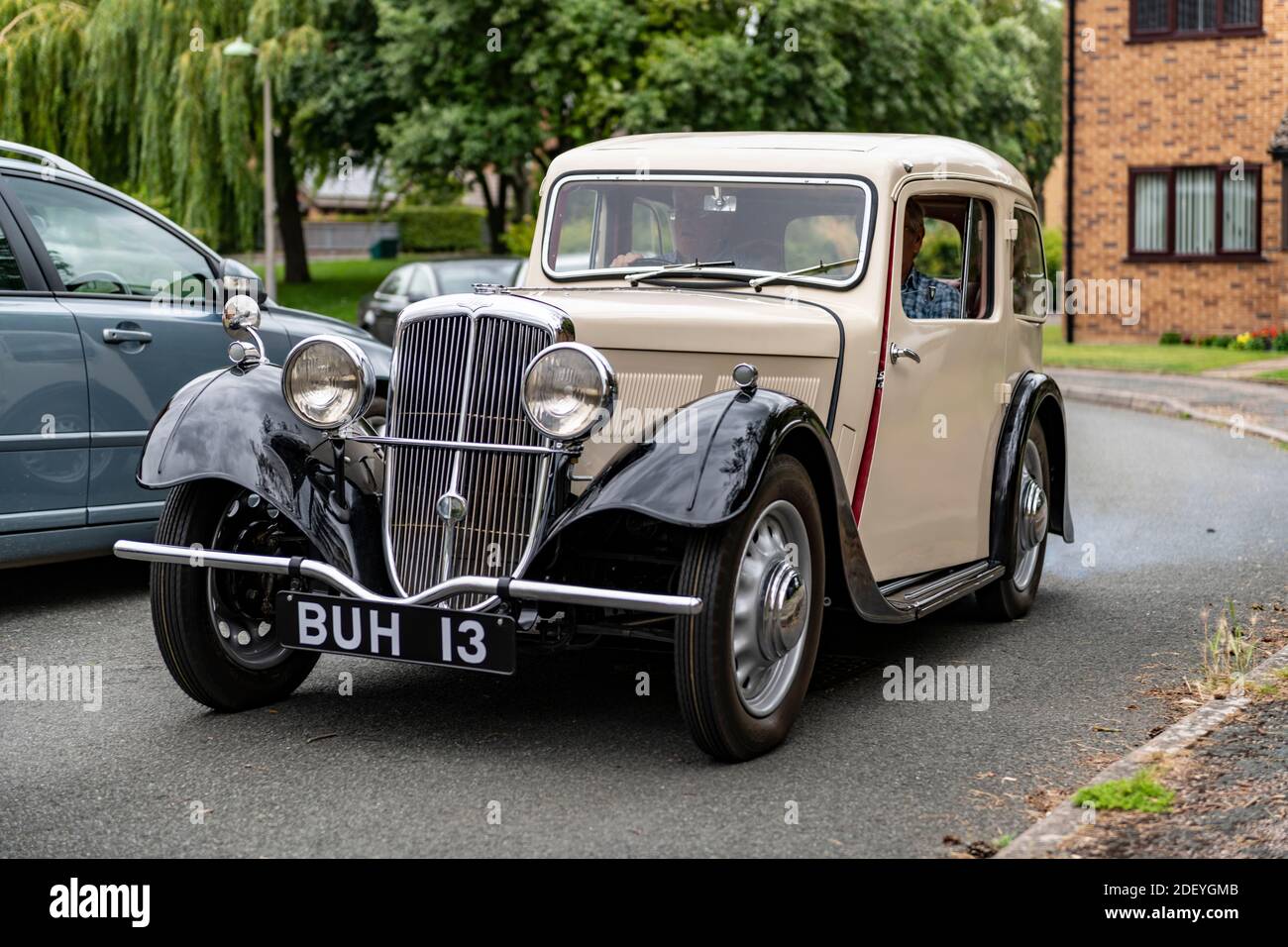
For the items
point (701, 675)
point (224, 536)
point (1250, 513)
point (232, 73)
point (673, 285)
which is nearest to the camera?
point (701, 675)

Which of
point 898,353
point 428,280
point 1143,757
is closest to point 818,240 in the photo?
point 898,353

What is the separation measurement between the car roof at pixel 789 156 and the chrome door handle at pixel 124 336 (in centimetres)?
203

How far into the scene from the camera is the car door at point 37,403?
6699 mm

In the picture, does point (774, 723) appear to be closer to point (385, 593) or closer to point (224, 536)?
point (385, 593)

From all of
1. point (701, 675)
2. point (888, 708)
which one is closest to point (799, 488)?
point (701, 675)

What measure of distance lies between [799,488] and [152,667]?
2.70 meters

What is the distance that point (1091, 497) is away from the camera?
1085cm

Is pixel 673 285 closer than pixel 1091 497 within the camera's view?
Yes

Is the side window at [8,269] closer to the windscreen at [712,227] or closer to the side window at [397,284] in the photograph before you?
the windscreen at [712,227]

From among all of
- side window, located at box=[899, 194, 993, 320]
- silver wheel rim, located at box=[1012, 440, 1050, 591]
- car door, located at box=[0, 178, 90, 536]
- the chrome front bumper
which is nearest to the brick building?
silver wheel rim, located at box=[1012, 440, 1050, 591]

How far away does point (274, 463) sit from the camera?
513 cm

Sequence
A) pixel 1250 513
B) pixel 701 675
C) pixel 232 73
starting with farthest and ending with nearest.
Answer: pixel 232 73
pixel 1250 513
pixel 701 675

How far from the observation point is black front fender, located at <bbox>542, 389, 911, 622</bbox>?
14.9 ft

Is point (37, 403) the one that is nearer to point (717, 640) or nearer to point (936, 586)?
point (717, 640)
